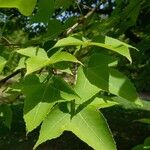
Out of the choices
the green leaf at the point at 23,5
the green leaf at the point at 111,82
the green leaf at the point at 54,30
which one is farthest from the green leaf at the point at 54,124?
the green leaf at the point at 54,30

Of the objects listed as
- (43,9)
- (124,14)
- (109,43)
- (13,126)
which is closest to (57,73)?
(109,43)

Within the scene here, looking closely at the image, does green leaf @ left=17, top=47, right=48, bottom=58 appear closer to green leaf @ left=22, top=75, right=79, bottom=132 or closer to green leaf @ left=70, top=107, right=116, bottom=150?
green leaf @ left=22, top=75, right=79, bottom=132

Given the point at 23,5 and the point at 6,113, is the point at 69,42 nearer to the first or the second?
the point at 23,5

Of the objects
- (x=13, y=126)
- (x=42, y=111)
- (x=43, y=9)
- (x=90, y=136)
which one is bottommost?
(x=13, y=126)

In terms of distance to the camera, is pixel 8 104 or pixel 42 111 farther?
pixel 8 104

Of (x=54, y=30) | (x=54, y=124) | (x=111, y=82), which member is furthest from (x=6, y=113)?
(x=111, y=82)

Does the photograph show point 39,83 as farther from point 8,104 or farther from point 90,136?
point 8,104

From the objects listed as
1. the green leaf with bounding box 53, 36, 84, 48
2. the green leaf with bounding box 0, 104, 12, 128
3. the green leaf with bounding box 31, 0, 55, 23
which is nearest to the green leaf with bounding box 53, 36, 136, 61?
the green leaf with bounding box 53, 36, 84, 48
